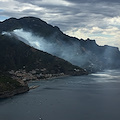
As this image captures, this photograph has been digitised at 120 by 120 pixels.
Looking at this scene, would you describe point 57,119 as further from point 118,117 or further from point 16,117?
point 118,117

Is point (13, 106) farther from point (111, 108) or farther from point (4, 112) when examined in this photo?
point (111, 108)

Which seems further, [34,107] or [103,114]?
[34,107]

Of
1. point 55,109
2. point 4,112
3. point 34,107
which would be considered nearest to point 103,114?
point 55,109

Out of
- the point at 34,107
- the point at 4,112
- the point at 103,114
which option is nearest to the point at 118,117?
the point at 103,114

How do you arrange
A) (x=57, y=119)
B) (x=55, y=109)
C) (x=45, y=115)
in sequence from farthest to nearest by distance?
(x=55, y=109)
(x=45, y=115)
(x=57, y=119)

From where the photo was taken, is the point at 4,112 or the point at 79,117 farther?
the point at 4,112

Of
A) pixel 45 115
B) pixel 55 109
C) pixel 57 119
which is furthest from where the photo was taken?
pixel 55 109

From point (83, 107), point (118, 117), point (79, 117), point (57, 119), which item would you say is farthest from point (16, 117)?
point (118, 117)
